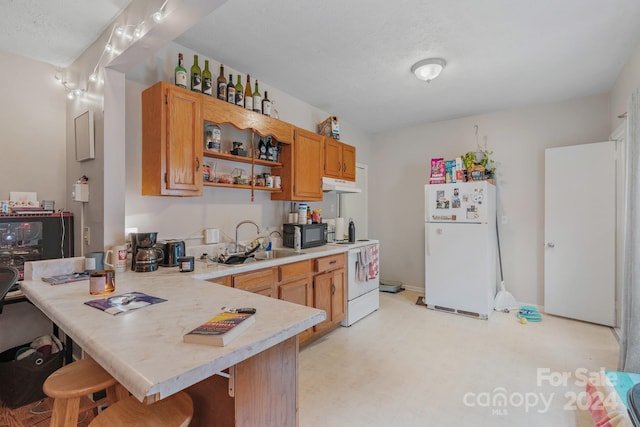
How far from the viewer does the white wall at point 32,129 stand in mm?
2254

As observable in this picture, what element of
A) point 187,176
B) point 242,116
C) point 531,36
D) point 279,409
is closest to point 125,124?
point 187,176

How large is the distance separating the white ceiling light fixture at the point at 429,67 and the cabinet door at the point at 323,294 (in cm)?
212

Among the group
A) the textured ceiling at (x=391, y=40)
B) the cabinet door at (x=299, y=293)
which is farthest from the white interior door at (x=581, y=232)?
the cabinet door at (x=299, y=293)

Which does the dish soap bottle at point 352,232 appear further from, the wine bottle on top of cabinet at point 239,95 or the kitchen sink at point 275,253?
the wine bottle on top of cabinet at point 239,95

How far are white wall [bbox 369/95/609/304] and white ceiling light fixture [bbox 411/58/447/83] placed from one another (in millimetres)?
1886

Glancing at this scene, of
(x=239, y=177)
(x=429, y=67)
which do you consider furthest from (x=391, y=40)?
(x=239, y=177)

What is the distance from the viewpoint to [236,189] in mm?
2998

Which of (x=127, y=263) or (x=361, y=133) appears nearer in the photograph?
(x=127, y=263)

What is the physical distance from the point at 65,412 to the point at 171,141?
165 centimetres

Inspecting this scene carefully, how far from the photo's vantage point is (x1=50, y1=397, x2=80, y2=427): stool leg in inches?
44.9

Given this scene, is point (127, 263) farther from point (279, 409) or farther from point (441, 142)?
point (441, 142)

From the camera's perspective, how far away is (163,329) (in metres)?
1.05

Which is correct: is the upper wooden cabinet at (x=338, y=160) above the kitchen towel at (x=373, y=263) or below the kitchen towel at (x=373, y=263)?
above

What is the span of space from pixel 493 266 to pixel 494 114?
6.82 ft
